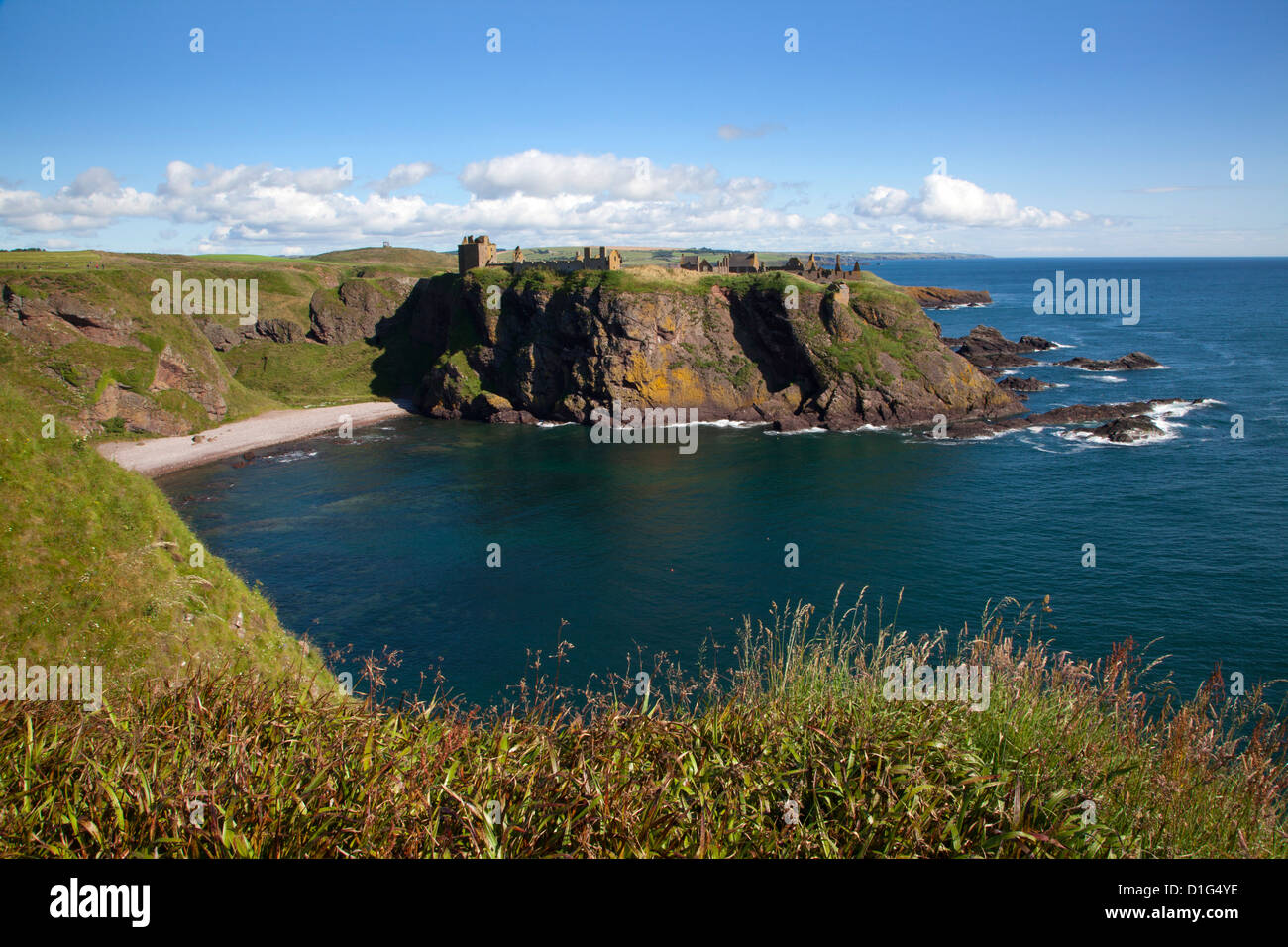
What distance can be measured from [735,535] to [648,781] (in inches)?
1637

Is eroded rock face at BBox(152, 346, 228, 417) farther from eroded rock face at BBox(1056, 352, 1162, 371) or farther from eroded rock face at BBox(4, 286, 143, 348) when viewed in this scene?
eroded rock face at BBox(1056, 352, 1162, 371)

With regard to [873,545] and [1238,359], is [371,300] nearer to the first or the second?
[873,545]

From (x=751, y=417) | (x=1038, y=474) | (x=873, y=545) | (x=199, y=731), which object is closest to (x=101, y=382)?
(x=751, y=417)

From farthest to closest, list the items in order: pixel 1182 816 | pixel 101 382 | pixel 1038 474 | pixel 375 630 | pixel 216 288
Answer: pixel 216 288 → pixel 101 382 → pixel 1038 474 → pixel 375 630 → pixel 1182 816

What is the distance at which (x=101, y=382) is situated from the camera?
238ft

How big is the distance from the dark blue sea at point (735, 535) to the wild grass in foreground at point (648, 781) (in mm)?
23027

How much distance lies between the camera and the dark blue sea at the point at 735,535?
1371 inches

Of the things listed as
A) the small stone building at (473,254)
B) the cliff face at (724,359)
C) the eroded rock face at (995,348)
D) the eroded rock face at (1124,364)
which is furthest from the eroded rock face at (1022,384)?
the small stone building at (473,254)

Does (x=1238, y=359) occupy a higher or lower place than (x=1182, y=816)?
higher

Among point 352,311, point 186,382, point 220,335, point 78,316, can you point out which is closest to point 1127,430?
point 186,382

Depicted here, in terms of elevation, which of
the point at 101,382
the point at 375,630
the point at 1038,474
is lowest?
the point at 375,630

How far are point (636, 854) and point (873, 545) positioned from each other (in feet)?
136

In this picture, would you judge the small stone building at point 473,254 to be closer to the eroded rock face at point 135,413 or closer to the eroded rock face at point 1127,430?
the eroded rock face at point 135,413
